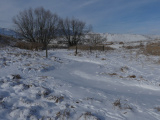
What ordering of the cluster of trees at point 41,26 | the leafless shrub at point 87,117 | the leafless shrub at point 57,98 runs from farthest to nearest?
the cluster of trees at point 41,26 → the leafless shrub at point 57,98 → the leafless shrub at point 87,117

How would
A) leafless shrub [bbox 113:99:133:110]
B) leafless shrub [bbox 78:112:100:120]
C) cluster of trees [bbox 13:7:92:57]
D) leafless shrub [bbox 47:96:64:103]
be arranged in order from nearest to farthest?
leafless shrub [bbox 78:112:100:120]
leafless shrub [bbox 113:99:133:110]
leafless shrub [bbox 47:96:64:103]
cluster of trees [bbox 13:7:92:57]

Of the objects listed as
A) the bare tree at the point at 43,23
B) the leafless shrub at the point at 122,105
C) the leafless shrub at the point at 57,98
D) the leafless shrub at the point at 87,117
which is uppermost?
the bare tree at the point at 43,23

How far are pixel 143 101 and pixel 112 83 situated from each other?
1708 mm

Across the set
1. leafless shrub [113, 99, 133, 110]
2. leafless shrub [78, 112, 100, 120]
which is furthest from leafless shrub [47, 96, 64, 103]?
leafless shrub [113, 99, 133, 110]

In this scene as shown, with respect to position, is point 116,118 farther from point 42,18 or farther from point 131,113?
point 42,18

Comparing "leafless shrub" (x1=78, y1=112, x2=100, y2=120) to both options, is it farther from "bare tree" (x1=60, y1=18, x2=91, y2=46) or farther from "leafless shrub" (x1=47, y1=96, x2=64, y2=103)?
"bare tree" (x1=60, y1=18, x2=91, y2=46)

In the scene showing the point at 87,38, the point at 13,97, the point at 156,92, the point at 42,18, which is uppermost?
the point at 42,18

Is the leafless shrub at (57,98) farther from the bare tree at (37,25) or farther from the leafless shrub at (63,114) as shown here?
the bare tree at (37,25)

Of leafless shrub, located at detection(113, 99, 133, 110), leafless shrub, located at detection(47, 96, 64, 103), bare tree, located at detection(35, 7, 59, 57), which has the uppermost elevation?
bare tree, located at detection(35, 7, 59, 57)

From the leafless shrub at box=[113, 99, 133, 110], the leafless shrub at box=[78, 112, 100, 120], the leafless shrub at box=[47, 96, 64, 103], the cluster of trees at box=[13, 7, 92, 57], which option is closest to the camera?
the leafless shrub at box=[78, 112, 100, 120]

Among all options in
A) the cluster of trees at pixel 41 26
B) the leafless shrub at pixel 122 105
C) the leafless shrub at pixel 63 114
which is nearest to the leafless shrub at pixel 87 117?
→ the leafless shrub at pixel 63 114

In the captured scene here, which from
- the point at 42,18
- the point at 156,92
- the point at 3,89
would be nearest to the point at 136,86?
the point at 156,92

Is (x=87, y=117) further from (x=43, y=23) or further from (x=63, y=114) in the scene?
(x=43, y=23)

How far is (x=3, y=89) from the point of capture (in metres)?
3.46
